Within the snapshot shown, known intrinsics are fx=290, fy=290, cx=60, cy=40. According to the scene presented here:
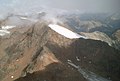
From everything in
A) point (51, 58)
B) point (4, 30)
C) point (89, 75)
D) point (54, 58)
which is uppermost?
point (51, 58)

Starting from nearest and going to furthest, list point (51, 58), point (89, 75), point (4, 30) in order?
point (89, 75)
point (51, 58)
point (4, 30)

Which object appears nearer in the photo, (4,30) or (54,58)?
(54,58)

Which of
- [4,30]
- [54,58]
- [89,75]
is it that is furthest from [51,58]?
[4,30]

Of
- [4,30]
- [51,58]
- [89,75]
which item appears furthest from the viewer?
[4,30]

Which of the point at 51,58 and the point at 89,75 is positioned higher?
the point at 51,58

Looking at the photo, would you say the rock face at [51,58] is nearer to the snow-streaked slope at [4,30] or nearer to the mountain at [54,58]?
the mountain at [54,58]

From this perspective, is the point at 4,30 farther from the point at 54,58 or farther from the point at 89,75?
the point at 89,75

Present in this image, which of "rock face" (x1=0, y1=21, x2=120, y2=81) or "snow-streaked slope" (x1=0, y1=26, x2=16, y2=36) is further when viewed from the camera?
"snow-streaked slope" (x1=0, y1=26, x2=16, y2=36)

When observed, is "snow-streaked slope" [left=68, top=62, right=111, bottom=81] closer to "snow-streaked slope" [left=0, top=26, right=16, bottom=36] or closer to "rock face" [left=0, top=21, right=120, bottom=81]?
"rock face" [left=0, top=21, right=120, bottom=81]

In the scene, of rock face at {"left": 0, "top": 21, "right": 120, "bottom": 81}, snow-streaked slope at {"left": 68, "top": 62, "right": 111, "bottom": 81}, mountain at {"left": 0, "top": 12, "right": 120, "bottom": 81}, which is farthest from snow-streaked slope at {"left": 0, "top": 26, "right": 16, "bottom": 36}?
snow-streaked slope at {"left": 68, "top": 62, "right": 111, "bottom": 81}

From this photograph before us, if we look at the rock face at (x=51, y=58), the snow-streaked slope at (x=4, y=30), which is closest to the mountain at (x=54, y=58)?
the rock face at (x=51, y=58)
